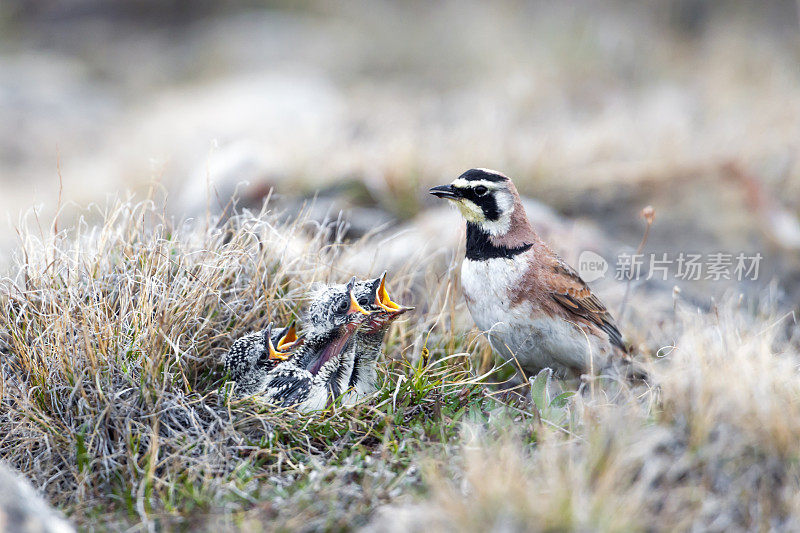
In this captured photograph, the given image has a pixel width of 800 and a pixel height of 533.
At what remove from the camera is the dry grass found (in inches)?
115

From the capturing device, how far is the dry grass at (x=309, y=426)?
2.92 metres

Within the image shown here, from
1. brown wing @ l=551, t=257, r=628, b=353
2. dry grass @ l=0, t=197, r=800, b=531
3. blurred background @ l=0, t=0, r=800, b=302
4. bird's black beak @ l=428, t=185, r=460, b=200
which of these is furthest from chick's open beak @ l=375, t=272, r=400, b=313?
blurred background @ l=0, t=0, r=800, b=302

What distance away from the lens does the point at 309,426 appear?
3688 millimetres

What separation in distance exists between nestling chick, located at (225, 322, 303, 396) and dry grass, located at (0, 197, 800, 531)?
141 millimetres

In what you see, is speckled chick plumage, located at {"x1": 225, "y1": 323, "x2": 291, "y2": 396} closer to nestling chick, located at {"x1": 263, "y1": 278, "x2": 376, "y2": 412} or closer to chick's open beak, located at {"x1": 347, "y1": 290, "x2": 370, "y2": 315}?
nestling chick, located at {"x1": 263, "y1": 278, "x2": 376, "y2": 412}

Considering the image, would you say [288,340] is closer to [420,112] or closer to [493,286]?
[493,286]

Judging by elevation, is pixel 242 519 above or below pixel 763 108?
below

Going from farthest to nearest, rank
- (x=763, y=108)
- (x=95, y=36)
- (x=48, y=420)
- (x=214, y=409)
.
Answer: (x=95, y=36) → (x=763, y=108) → (x=214, y=409) → (x=48, y=420)

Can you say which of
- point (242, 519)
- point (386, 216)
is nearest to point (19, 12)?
point (386, 216)

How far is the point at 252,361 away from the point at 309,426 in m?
0.48

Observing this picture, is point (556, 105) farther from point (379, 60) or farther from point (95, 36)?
point (95, 36)

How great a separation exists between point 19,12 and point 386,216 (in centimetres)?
2001

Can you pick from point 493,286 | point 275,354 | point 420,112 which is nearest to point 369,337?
point 275,354

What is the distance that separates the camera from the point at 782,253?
7184 millimetres
